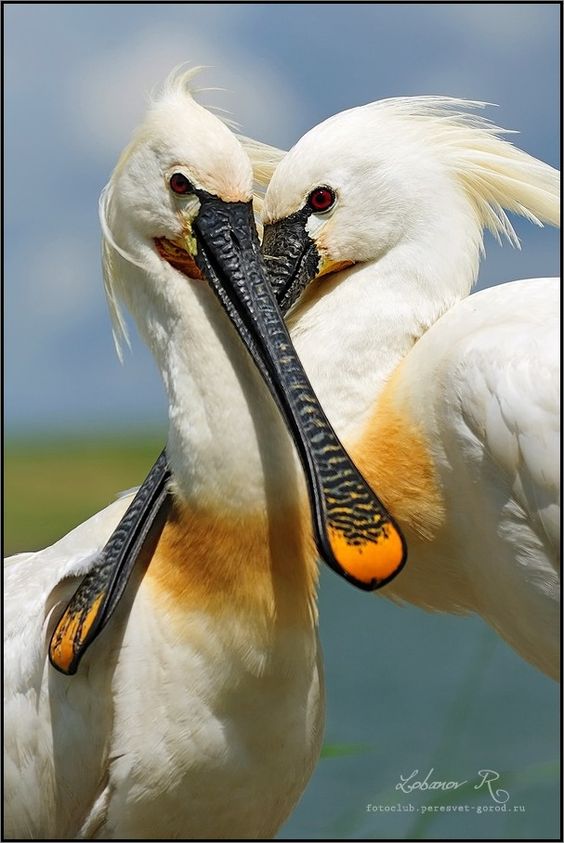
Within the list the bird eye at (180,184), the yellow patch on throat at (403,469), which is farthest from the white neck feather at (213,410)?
the yellow patch on throat at (403,469)

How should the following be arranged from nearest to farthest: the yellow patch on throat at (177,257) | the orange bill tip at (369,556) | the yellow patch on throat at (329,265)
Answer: the orange bill tip at (369,556), the yellow patch on throat at (177,257), the yellow patch on throat at (329,265)

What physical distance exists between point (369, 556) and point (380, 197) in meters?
1.01

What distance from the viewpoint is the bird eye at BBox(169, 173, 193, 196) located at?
2412mm

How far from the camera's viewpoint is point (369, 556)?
224 cm

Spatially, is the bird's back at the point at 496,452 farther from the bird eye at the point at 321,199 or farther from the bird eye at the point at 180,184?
the bird eye at the point at 180,184

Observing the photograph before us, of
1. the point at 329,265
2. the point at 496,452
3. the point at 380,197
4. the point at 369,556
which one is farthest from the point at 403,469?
the point at 380,197

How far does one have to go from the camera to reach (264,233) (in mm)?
2936

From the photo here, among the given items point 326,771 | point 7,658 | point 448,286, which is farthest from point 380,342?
point 326,771

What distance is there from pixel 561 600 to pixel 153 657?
87 cm

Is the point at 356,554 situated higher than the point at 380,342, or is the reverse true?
the point at 380,342

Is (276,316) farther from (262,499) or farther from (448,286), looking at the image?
(448,286)

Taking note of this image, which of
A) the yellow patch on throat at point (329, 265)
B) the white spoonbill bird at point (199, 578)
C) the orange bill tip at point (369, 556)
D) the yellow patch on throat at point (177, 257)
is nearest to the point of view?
the orange bill tip at point (369, 556)

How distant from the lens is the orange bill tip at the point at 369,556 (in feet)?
7.25

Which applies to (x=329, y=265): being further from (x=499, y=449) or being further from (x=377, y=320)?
(x=499, y=449)
